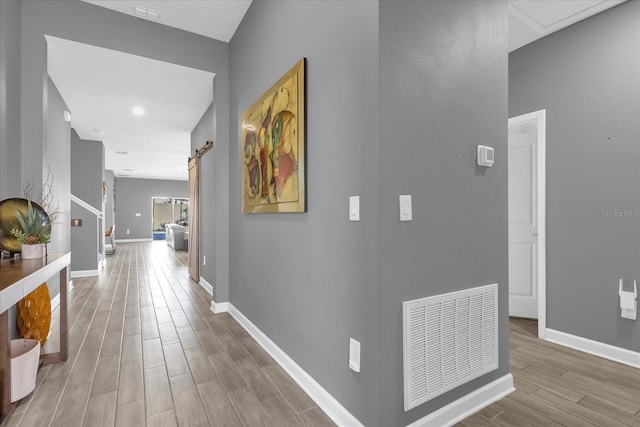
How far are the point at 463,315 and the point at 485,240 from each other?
1.56 feet

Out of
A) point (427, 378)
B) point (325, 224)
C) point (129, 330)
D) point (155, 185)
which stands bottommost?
point (129, 330)

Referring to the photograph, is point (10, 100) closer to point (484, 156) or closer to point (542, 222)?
point (484, 156)

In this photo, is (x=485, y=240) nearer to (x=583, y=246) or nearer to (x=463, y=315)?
(x=463, y=315)

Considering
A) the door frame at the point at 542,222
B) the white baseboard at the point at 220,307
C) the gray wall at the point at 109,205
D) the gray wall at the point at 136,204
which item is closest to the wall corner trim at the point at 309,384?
the white baseboard at the point at 220,307

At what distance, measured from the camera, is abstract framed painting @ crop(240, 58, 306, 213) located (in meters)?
1.92

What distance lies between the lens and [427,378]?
4.83 feet

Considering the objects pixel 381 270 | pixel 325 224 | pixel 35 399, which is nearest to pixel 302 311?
pixel 325 224

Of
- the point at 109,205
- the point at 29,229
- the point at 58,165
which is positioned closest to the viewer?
the point at 29,229

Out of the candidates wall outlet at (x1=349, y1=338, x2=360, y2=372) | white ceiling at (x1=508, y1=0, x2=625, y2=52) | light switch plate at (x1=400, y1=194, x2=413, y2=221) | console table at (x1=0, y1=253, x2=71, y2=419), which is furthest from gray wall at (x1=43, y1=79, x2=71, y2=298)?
white ceiling at (x1=508, y1=0, x2=625, y2=52)

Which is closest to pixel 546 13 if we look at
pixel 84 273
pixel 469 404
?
pixel 469 404

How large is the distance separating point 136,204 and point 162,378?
1276cm

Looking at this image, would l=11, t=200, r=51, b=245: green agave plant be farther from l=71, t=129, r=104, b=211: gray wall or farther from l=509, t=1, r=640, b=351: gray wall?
l=71, t=129, r=104, b=211: gray wall

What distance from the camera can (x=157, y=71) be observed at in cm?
334

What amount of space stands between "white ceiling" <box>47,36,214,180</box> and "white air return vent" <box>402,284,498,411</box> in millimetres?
3363
